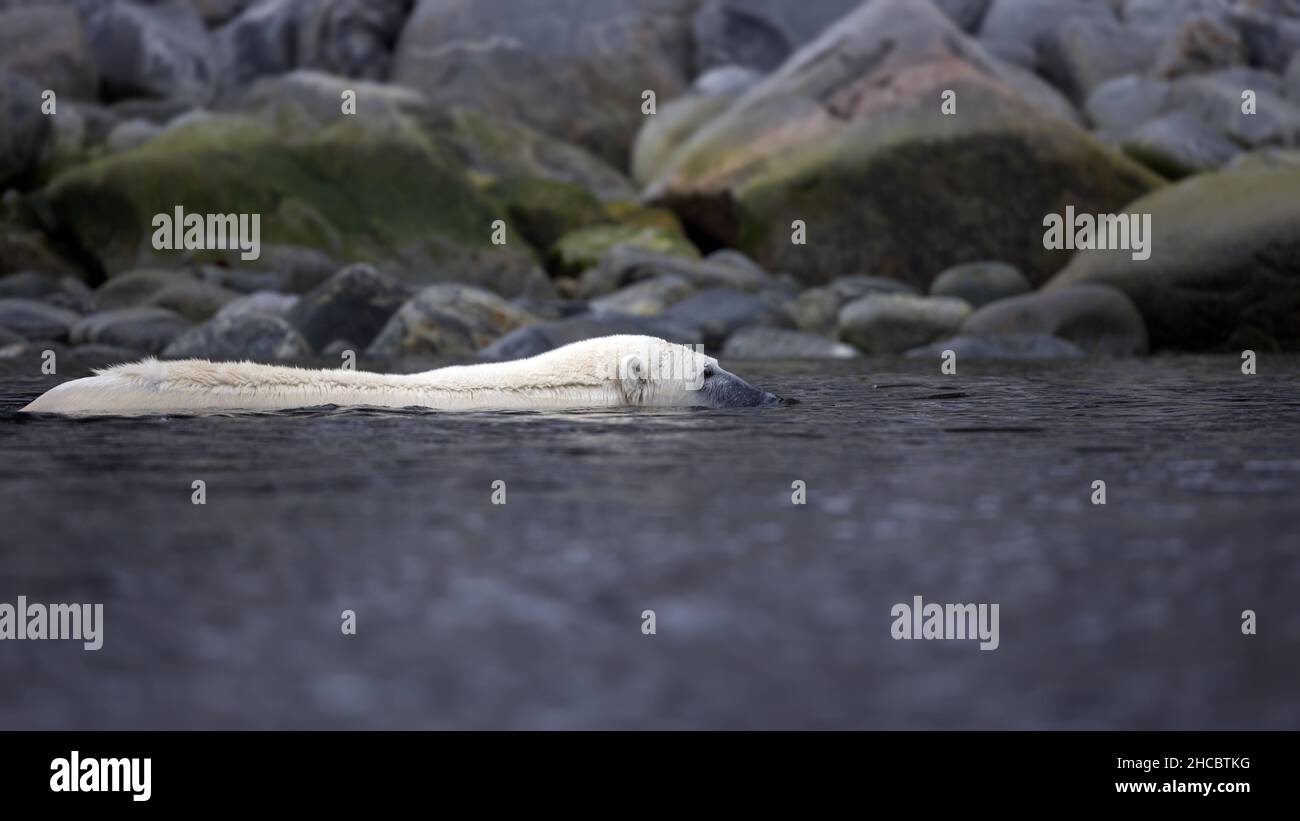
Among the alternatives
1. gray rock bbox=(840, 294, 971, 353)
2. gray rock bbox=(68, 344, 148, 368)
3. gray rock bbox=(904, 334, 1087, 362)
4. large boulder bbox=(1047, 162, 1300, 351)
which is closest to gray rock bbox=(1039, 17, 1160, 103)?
large boulder bbox=(1047, 162, 1300, 351)

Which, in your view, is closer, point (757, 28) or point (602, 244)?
point (602, 244)

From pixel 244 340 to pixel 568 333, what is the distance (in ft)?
10.5

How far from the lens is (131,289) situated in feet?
53.9

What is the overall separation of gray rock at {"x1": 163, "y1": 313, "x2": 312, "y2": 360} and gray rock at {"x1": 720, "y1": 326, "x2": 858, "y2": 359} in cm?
427

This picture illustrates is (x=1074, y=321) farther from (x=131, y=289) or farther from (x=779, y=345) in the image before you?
(x=131, y=289)

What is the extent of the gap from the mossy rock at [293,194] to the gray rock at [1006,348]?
7.68m

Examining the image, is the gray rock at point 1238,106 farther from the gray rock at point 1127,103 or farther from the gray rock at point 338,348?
the gray rock at point 338,348

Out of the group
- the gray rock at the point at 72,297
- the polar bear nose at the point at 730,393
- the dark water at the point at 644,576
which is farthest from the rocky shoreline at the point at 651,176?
the dark water at the point at 644,576

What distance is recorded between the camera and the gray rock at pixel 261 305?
550 inches

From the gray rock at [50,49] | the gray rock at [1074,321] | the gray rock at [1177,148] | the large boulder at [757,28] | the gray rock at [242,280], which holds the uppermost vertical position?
the large boulder at [757,28]

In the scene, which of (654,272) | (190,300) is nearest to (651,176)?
(654,272)

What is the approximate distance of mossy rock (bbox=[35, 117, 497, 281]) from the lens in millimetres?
18750
